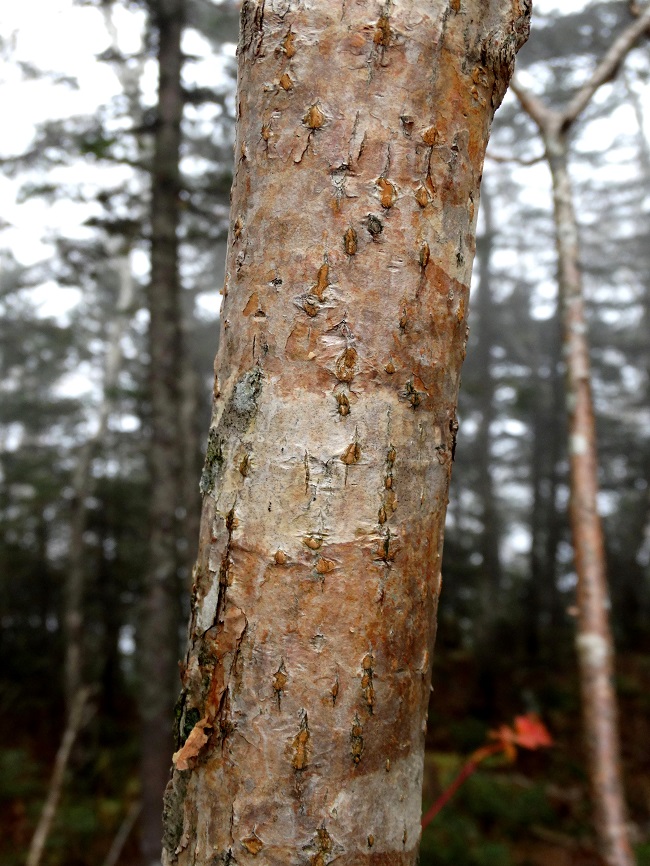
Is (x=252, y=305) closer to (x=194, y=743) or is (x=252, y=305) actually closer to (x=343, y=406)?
(x=343, y=406)

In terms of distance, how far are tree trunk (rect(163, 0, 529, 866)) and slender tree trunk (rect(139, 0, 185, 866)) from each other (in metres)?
5.52

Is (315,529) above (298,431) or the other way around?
the other way around

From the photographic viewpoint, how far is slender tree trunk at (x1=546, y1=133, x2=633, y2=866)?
1.80m

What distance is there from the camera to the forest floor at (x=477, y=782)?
717 centimetres

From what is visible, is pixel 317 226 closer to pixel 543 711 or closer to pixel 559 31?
pixel 543 711

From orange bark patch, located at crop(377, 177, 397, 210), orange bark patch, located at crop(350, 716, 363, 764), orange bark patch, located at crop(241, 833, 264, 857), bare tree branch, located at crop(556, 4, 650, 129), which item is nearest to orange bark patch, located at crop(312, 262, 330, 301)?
orange bark patch, located at crop(377, 177, 397, 210)

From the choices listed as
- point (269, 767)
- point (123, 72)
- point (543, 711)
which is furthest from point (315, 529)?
point (123, 72)

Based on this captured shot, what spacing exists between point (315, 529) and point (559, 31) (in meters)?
13.3

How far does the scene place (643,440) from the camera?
49.3 ft

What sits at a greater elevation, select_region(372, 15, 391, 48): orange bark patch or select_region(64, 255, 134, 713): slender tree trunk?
select_region(372, 15, 391, 48): orange bark patch

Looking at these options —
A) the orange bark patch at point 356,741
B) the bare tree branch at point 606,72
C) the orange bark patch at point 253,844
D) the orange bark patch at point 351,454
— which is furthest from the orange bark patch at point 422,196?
the bare tree branch at point 606,72

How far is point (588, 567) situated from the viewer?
2006 millimetres

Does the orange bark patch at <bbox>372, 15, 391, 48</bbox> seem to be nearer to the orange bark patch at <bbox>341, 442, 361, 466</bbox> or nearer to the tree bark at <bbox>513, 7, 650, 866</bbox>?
the orange bark patch at <bbox>341, 442, 361, 466</bbox>

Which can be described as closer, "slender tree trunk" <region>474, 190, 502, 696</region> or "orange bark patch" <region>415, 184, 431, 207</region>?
Answer: "orange bark patch" <region>415, 184, 431, 207</region>
